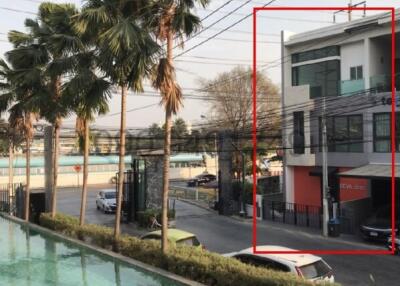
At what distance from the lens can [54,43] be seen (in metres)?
18.8

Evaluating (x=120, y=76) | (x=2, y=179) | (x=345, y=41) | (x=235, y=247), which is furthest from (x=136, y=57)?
(x=2, y=179)

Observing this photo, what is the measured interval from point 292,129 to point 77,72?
58.8 ft

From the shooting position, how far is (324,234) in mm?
22438

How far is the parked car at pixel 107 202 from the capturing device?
3272cm

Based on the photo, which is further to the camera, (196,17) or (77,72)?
(77,72)

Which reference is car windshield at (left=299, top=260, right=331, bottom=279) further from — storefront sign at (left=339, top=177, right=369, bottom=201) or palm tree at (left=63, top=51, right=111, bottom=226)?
storefront sign at (left=339, top=177, right=369, bottom=201)

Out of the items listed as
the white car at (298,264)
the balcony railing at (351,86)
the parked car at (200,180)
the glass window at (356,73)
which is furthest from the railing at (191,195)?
the white car at (298,264)

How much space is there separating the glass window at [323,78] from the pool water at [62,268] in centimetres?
1824

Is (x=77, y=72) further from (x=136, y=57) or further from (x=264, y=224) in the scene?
(x=264, y=224)

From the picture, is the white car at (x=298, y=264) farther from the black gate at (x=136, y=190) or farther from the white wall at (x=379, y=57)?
the white wall at (x=379, y=57)

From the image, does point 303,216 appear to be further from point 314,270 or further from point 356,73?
point 314,270

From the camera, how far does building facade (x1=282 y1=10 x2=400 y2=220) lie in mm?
26328

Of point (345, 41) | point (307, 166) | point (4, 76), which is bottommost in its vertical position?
point (307, 166)

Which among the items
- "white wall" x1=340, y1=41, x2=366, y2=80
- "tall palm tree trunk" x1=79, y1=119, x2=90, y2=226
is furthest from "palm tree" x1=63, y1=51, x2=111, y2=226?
"white wall" x1=340, y1=41, x2=366, y2=80
